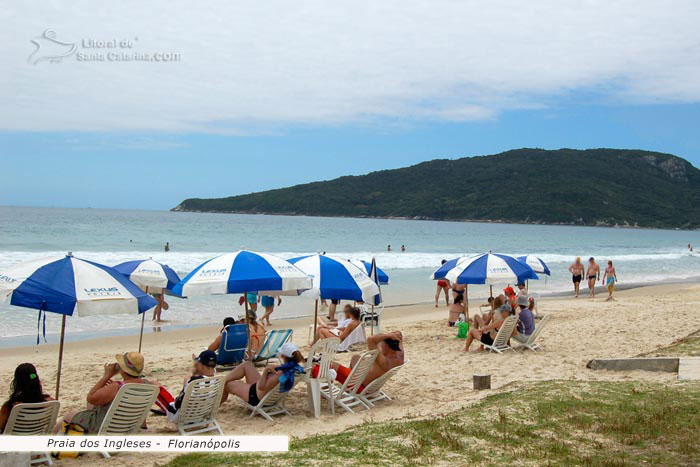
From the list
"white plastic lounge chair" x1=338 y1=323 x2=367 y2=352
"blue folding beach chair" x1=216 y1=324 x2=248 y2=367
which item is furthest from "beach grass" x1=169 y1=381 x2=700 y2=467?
"white plastic lounge chair" x1=338 y1=323 x2=367 y2=352

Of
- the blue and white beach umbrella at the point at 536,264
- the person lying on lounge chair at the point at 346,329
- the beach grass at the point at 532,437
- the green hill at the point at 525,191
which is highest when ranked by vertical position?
the green hill at the point at 525,191

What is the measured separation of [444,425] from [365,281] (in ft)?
10.4

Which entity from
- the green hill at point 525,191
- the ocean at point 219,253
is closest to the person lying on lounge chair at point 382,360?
the ocean at point 219,253

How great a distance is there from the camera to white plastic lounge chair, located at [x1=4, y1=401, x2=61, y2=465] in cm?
505

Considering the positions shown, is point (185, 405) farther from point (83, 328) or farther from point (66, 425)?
point (83, 328)

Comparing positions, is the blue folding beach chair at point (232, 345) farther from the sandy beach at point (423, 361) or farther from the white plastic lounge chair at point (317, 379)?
the white plastic lounge chair at point (317, 379)

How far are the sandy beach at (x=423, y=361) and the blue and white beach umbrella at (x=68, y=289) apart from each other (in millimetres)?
1279

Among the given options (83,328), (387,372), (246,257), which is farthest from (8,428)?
(83,328)

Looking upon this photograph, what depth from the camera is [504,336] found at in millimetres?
10406

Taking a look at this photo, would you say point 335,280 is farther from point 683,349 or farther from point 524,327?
point 683,349

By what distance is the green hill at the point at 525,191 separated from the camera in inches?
4902

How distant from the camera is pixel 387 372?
7.13 m

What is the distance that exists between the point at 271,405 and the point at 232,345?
2.22m
